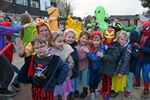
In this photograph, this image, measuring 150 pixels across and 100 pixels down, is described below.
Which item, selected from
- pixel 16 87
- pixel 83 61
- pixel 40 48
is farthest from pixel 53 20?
pixel 40 48

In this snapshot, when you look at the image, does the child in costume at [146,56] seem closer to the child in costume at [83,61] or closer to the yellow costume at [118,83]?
the yellow costume at [118,83]

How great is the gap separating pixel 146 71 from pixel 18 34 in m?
2.63

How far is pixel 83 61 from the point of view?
20.7ft

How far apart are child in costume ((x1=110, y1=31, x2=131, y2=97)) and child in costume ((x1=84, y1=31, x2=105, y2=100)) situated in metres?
0.33

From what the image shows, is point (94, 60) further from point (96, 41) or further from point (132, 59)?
point (132, 59)

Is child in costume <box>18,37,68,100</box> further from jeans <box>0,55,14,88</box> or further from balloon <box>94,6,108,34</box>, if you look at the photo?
balloon <box>94,6,108,34</box>

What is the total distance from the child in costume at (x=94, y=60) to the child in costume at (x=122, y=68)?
0.33 meters

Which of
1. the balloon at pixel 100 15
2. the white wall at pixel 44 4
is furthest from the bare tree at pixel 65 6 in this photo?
the balloon at pixel 100 15

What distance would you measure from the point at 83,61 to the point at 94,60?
0.30m

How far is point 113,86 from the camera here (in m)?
6.35

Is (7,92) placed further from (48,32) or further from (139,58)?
(139,58)

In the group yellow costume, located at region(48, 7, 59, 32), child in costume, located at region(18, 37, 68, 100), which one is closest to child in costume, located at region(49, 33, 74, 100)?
child in costume, located at region(18, 37, 68, 100)

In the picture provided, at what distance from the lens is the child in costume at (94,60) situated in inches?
239

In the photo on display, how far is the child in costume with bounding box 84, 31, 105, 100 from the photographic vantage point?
6070 mm
